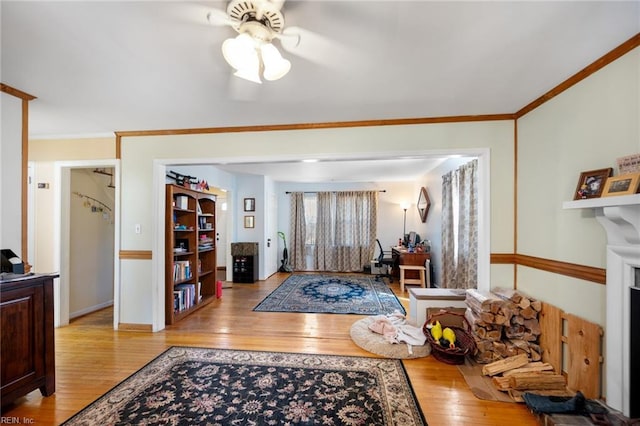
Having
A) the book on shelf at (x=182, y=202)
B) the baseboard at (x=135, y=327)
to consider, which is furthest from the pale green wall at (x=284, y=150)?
the book on shelf at (x=182, y=202)

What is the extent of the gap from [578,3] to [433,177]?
13.6ft

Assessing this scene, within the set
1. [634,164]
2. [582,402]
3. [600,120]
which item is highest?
[600,120]

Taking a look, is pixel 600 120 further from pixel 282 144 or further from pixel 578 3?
pixel 282 144

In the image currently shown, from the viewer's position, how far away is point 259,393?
6.63ft

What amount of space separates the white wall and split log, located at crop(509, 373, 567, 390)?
13.4 feet

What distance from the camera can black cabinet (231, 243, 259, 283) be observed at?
5797 millimetres

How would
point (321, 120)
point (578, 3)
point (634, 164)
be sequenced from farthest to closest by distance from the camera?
point (321, 120)
point (634, 164)
point (578, 3)

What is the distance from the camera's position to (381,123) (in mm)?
2941

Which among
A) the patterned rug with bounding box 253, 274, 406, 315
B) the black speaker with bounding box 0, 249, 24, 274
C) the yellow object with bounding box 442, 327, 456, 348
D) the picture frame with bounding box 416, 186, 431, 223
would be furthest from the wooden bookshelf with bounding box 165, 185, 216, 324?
the picture frame with bounding box 416, 186, 431, 223

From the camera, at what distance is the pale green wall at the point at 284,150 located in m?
2.79

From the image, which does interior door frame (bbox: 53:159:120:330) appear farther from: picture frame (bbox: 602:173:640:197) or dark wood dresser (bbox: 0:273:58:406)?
picture frame (bbox: 602:173:640:197)

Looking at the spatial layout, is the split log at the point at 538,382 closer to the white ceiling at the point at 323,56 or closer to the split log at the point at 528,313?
the split log at the point at 528,313

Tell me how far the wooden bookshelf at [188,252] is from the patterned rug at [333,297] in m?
0.95

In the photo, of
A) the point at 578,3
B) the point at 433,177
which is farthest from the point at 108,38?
the point at 433,177
